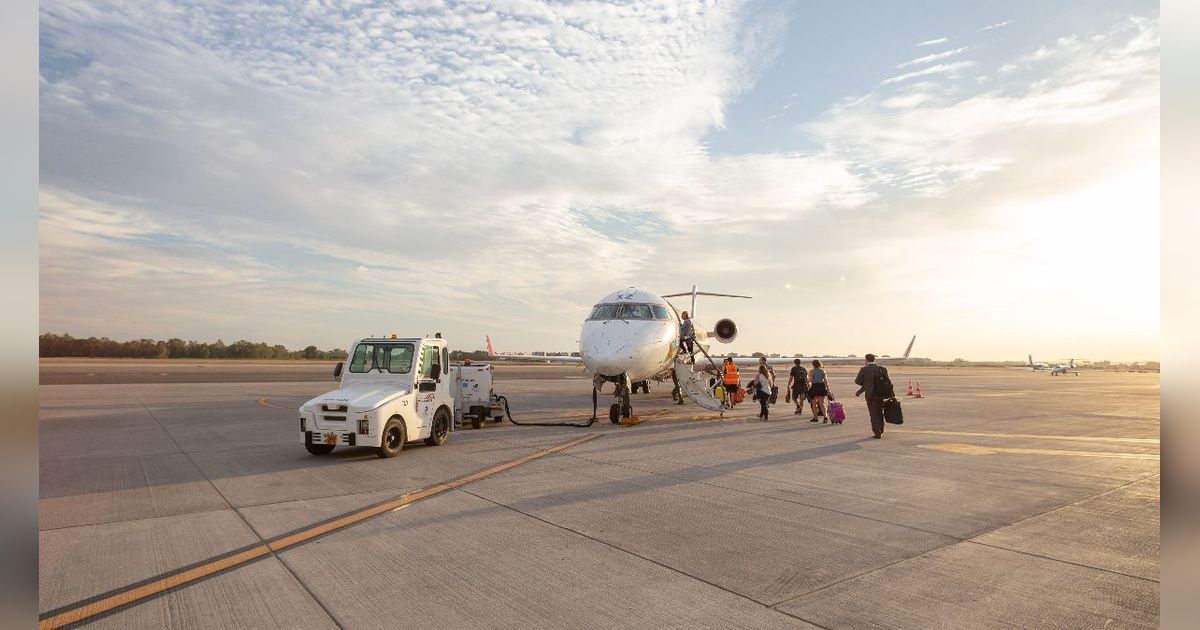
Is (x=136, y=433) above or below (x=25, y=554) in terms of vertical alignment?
below

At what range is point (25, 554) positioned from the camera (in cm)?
144

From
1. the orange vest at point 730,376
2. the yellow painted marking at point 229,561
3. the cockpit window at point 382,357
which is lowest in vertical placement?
the yellow painted marking at point 229,561

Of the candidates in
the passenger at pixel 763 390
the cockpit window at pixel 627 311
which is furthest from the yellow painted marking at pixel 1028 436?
the cockpit window at pixel 627 311

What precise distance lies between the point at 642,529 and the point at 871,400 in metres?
9.32

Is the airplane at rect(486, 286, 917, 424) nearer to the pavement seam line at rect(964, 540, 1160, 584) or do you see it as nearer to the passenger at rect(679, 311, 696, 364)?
the passenger at rect(679, 311, 696, 364)

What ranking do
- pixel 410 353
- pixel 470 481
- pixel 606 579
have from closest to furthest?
pixel 606 579, pixel 470 481, pixel 410 353

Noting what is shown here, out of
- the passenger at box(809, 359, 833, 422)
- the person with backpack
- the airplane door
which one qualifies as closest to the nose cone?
the airplane door

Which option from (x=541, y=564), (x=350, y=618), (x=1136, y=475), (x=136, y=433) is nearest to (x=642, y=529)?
(x=541, y=564)

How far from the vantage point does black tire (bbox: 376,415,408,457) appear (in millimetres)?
11148

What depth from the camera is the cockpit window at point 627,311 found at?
59.9ft

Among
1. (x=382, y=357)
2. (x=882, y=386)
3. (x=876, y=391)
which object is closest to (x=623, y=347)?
(x=876, y=391)

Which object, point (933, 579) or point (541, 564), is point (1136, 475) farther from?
point (541, 564)

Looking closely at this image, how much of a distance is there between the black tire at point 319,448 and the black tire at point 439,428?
72.2 inches

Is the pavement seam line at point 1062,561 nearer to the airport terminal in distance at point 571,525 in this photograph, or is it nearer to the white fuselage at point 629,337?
the airport terminal in distance at point 571,525
